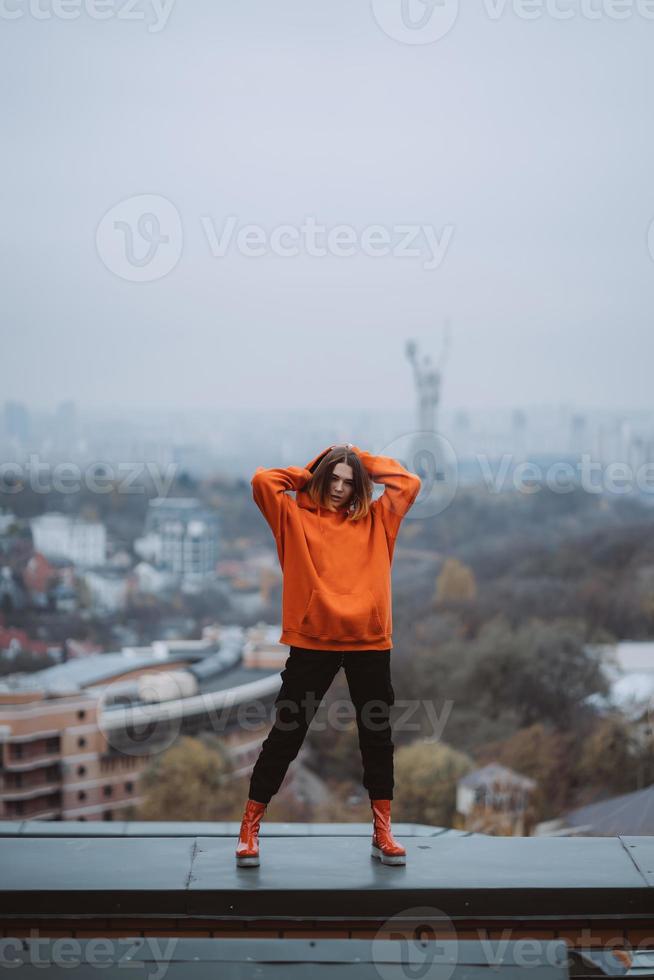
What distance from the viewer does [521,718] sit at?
24.0 meters

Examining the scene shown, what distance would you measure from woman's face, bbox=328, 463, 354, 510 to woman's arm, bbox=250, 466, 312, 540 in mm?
87

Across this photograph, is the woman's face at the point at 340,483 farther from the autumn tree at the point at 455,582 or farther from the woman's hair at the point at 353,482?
the autumn tree at the point at 455,582

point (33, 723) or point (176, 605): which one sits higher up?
point (176, 605)

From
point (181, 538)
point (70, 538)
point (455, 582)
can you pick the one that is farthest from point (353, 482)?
point (181, 538)

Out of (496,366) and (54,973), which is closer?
(54,973)

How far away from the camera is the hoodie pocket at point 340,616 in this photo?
2.42 meters

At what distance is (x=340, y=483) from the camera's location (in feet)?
8.16

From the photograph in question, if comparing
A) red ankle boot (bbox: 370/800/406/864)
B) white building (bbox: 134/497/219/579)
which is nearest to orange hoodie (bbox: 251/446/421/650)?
red ankle boot (bbox: 370/800/406/864)


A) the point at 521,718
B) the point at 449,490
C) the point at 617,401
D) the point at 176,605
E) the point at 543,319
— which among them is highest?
the point at 543,319

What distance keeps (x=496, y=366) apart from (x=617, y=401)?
3723mm

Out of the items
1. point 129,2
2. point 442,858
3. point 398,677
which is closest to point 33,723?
point 398,677

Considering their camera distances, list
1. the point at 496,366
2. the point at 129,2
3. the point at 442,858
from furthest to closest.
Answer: the point at 496,366 < the point at 129,2 < the point at 442,858

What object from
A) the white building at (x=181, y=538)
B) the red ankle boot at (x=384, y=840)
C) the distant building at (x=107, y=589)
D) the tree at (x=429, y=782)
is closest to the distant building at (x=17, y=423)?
the distant building at (x=107, y=589)

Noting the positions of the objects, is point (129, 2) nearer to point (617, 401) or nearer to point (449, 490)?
point (449, 490)
